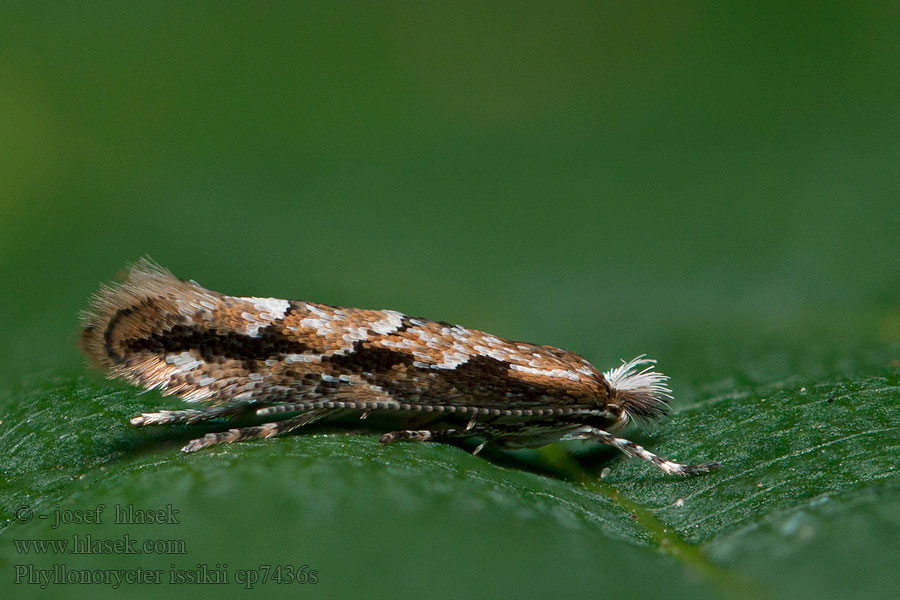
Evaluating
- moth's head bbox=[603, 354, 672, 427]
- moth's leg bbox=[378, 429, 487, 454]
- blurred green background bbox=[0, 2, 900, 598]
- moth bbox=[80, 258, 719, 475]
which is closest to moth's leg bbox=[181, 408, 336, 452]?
moth bbox=[80, 258, 719, 475]

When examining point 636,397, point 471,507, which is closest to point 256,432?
point 471,507

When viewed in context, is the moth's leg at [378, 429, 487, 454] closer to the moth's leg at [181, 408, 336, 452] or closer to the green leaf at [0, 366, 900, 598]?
the green leaf at [0, 366, 900, 598]

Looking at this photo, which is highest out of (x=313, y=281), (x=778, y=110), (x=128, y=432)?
(x=778, y=110)

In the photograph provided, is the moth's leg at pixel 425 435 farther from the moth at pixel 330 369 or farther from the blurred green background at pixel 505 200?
the blurred green background at pixel 505 200

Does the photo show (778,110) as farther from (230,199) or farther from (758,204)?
(230,199)

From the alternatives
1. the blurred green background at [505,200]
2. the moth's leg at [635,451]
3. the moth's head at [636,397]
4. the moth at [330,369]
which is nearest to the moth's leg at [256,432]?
the moth at [330,369]

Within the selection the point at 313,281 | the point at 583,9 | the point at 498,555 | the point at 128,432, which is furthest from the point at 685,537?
the point at 583,9
